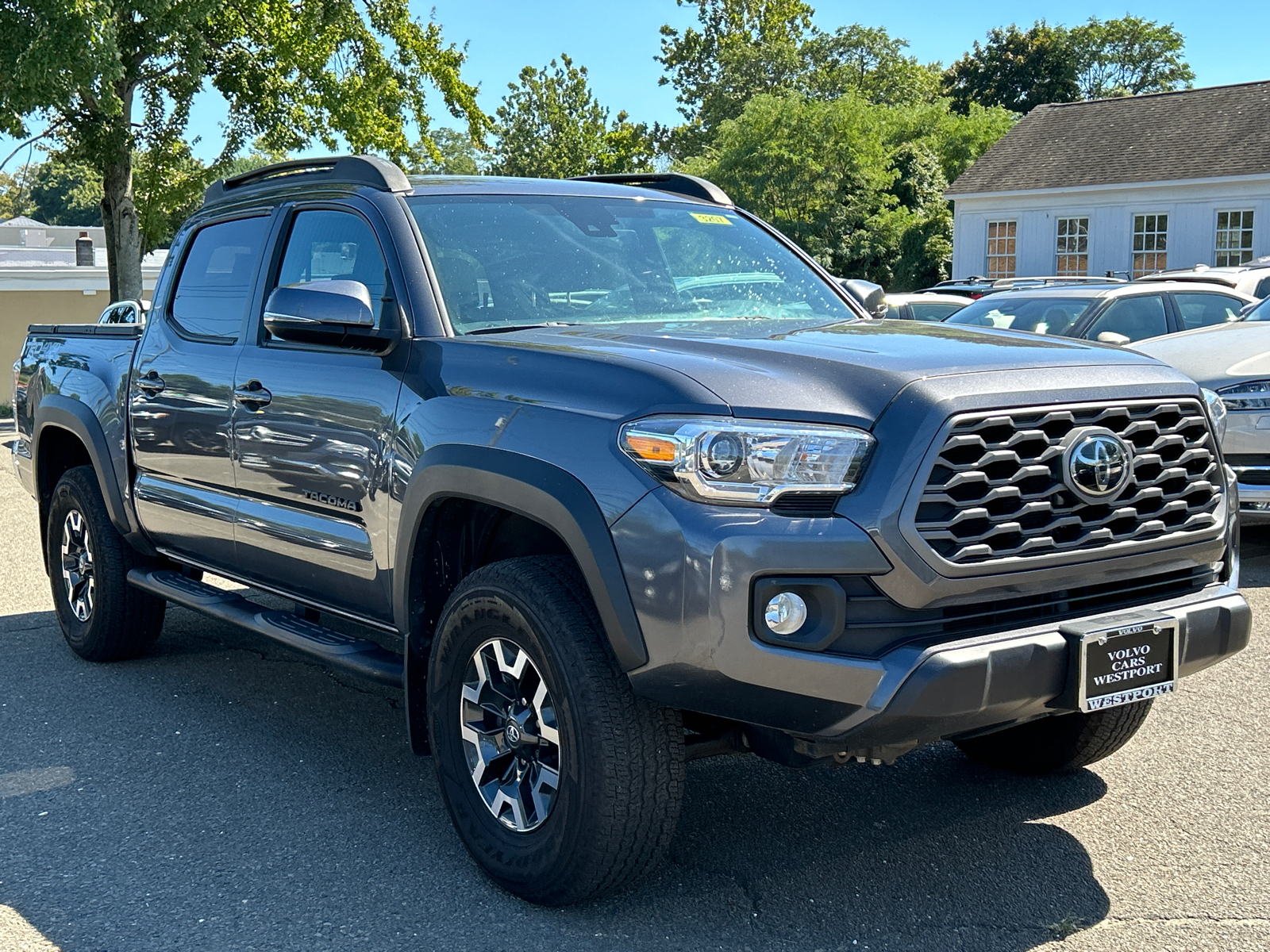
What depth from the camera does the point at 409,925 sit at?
3590 mm

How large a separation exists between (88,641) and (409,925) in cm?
321

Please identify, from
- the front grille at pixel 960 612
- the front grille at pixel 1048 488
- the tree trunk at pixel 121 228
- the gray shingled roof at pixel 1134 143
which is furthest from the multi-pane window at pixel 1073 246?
the front grille at pixel 960 612

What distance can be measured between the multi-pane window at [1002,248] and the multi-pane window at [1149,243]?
10.6ft

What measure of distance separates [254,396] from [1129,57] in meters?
76.9

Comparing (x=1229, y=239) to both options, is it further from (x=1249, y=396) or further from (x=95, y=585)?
(x=95, y=585)

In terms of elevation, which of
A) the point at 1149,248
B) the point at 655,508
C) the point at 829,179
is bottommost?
the point at 655,508

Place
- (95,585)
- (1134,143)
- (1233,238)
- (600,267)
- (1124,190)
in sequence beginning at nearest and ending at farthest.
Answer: (600,267), (95,585), (1233,238), (1124,190), (1134,143)

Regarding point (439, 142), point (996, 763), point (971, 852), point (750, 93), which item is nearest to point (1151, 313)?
point (996, 763)

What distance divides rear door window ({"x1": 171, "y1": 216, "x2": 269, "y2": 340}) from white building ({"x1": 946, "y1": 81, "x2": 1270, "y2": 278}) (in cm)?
Answer: 2821

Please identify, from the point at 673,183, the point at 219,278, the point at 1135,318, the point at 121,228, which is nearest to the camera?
the point at 219,278

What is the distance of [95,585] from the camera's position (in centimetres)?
610

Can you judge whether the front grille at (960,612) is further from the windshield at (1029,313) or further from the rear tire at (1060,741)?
the windshield at (1029,313)

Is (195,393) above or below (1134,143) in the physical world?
below

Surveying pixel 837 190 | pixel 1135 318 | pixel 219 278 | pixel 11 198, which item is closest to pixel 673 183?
pixel 219 278
